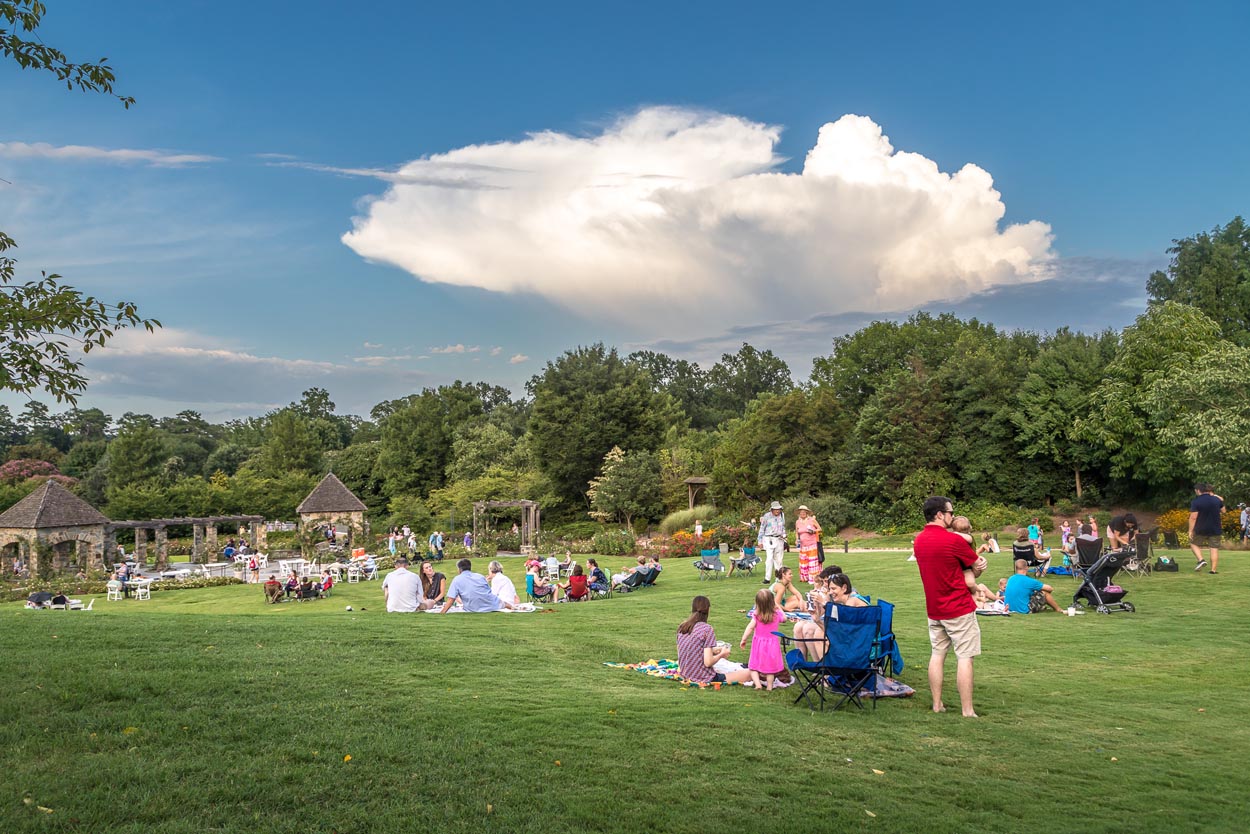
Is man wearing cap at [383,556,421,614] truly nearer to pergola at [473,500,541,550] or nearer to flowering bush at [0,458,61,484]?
pergola at [473,500,541,550]

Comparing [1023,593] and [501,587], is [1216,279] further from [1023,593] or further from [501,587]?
[501,587]

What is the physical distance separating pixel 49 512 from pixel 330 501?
11.6m

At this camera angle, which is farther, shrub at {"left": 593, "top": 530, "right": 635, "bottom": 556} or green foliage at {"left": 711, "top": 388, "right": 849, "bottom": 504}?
green foliage at {"left": 711, "top": 388, "right": 849, "bottom": 504}

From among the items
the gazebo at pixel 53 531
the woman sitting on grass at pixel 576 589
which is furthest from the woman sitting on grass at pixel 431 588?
the gazebo at pixel 53 531

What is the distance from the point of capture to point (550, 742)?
6.09 m

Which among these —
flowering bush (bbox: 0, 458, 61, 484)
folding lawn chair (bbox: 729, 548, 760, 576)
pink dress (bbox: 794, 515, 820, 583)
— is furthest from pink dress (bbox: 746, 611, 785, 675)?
flowering bush (bbox: 0, 458, 61, 484)

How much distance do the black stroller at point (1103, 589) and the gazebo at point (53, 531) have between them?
33713 millimetres

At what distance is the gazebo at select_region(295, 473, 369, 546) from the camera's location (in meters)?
39.3

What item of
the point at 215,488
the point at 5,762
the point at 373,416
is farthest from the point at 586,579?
the point at 373,416

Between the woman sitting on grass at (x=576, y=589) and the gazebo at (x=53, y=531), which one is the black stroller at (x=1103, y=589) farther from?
the gazebo at (x=53, y=531)

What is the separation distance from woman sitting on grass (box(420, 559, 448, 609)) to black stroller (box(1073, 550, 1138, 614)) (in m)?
10.7

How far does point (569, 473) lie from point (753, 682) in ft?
141

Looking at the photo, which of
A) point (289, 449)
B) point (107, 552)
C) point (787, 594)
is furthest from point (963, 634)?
point (289, 449)

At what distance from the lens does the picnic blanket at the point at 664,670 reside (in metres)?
8.61
